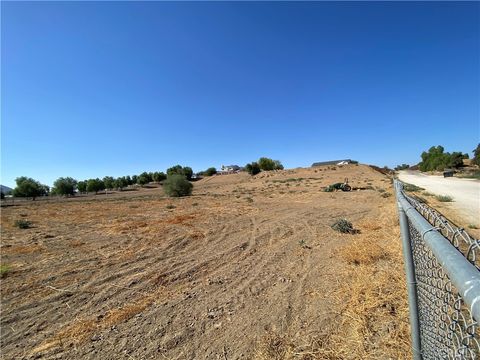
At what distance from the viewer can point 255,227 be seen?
38.8 feet

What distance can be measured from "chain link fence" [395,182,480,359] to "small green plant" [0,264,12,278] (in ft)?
31.8

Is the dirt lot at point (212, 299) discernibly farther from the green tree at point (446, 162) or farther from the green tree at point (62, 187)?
the green tree at point (62, 187)

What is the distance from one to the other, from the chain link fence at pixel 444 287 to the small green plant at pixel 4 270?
9692 millimetres

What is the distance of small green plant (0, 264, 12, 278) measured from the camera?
731 centimetres

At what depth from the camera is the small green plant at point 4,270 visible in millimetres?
7307

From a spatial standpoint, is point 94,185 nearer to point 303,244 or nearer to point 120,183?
point 120,183

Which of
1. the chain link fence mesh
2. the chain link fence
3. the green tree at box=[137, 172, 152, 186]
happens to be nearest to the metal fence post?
the chain link fence

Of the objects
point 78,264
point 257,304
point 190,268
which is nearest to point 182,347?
point 257,304

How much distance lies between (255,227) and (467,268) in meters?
10.8

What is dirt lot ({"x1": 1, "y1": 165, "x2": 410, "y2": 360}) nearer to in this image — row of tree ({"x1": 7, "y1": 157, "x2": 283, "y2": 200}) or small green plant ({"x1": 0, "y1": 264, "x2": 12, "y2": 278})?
small green plant ({"x1": 0, "y1": 264, "x2": 12, "y2": 278})

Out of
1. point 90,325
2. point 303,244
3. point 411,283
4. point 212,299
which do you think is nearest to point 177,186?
point 303,244

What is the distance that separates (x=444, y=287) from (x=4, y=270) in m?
10.3

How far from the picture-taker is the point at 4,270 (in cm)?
754

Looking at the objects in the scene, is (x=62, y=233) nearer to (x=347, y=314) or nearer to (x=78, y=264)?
(x=78, y=264)
